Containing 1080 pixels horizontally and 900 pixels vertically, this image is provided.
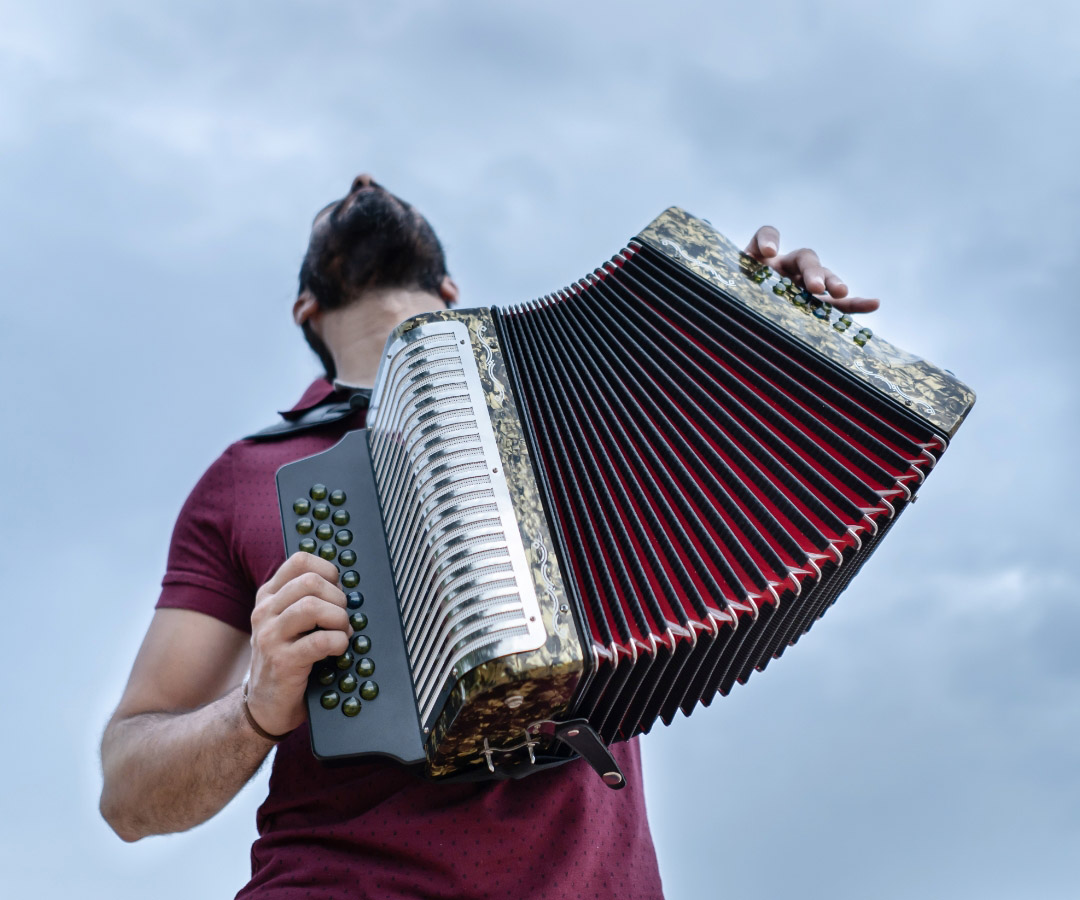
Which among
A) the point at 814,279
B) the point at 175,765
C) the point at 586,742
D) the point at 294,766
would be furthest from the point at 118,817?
the point at 814,279

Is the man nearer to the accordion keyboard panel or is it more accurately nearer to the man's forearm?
the man's forearm

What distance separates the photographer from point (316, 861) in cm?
169

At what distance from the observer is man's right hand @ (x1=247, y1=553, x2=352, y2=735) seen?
1.44 meters

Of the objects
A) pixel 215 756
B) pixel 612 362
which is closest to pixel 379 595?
pixel 215 756

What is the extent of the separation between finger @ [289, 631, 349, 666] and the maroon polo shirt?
0.20 meters

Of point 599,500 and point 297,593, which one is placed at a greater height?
point 599,500

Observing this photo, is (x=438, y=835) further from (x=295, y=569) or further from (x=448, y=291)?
(x=448, y=291)

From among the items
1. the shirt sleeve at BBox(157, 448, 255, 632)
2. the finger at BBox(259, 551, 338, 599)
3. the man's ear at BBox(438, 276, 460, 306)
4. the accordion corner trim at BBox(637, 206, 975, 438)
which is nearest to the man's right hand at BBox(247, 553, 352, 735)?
the finger at BBox(259, 551, 338, 599)

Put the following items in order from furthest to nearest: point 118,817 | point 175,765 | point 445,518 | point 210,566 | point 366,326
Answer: point 366,326
point 210,566
point 118,817
point 175,765
point 445,518

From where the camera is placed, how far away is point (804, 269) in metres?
1.94

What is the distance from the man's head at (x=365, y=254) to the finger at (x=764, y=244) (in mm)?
1009

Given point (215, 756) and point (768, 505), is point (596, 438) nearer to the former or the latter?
point (768, 505)

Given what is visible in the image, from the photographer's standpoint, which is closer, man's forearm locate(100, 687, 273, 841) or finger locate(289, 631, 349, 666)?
finger locate(289, 631, 349, 666)

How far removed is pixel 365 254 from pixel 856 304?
129 centimetres
